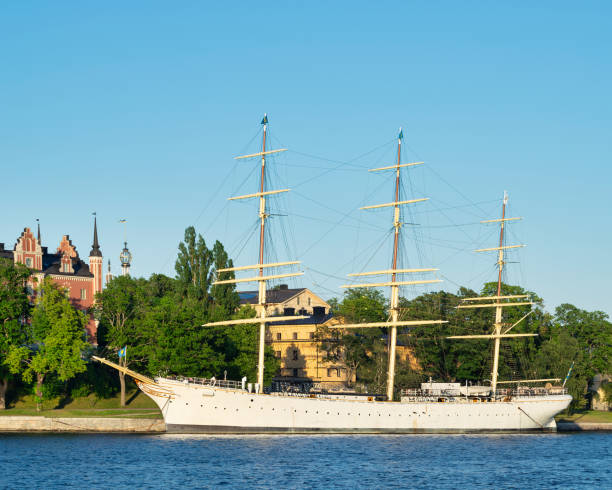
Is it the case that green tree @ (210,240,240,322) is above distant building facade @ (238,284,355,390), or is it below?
above

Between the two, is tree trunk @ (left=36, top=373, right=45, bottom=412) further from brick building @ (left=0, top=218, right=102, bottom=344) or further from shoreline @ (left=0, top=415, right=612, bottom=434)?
brick building @ (left=0, top=218, right=102, bottom=344)

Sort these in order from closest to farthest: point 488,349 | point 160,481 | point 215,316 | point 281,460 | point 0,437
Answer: point 160,481 < point 281,460 < point 0,437 < point 215,316 < point 488,349

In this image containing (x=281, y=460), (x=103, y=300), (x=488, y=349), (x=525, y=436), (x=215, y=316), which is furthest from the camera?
(x=488, y=349)

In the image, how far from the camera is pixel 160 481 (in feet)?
163

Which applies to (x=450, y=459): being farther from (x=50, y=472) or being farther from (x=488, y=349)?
(x=488, y=349)

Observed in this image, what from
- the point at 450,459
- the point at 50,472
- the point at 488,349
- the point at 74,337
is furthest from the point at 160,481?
the point at 488,349

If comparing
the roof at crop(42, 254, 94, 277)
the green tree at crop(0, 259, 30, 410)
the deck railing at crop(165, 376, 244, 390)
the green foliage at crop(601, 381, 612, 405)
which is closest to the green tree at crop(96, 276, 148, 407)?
the green tree at crop(0, 259, 30, 410)

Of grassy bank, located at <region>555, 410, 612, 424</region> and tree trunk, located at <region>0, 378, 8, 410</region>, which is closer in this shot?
tree trunk, located at <region>0, 378, 8, 410</region>

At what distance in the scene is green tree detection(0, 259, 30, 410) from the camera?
265ft

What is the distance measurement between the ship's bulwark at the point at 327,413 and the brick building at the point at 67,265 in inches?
1596

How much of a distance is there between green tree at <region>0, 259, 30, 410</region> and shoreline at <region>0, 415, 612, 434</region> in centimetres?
839

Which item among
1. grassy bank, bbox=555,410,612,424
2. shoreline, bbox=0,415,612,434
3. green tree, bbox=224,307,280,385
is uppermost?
green tree, bbox=224,307,280,385

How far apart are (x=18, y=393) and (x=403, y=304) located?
4739 centimetres

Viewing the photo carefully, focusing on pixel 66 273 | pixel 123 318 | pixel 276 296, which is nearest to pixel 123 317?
pixel 123 318
